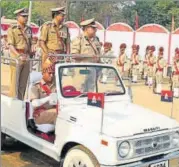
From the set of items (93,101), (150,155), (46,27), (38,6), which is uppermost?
(38,6)

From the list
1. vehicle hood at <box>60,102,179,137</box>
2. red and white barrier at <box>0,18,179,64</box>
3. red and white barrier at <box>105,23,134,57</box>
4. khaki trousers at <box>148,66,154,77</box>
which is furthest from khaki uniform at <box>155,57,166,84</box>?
vehicle hood at <box>60,102,179,137</box>

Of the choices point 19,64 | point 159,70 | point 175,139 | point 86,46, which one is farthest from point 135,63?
Result: point 175,139

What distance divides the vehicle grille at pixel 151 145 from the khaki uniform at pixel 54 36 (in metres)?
2.64

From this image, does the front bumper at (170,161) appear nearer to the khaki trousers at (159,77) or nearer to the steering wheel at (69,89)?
the steering wheel at (69,89)

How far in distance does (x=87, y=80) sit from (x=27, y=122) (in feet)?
2.83

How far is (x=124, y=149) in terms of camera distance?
3.69 m

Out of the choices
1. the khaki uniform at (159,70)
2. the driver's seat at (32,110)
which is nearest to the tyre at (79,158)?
the driver's seat at (32,110)

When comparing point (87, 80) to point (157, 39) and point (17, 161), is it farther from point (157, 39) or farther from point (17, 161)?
point (157, 39)

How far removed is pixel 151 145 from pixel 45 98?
4.27 ft

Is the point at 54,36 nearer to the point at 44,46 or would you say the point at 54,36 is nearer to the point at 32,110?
the point at 44,46

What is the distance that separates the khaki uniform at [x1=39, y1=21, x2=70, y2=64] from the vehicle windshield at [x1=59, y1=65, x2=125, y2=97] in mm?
1377

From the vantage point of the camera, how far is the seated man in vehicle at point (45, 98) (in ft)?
14.6

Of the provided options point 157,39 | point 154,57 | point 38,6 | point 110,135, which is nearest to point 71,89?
point 110,135

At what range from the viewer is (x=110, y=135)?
3645 mm
